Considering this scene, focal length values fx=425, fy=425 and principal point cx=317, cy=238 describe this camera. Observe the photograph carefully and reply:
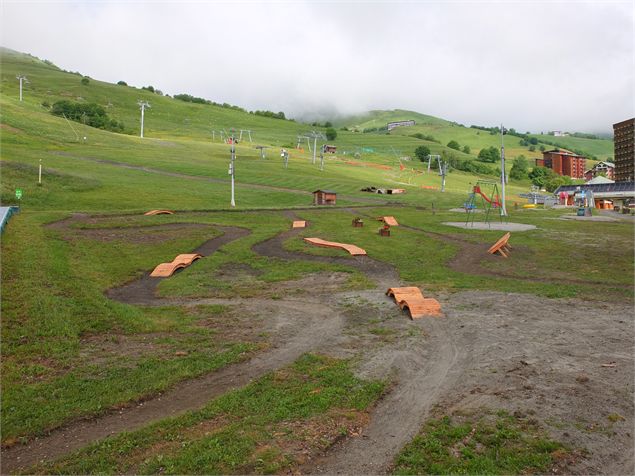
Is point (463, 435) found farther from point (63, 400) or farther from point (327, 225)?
point (327, 225)

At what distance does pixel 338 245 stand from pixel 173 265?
12.6 metres

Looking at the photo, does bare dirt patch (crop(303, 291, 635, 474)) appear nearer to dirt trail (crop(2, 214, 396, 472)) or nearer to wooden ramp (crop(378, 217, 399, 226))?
dirt trail (crop(2, 214, 396, 472))

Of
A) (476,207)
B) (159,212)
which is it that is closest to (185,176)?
(159,212)

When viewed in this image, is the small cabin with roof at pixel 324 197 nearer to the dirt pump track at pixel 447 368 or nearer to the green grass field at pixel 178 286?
the green grass field at pixel 178 286

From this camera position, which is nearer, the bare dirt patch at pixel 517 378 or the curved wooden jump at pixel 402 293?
the bare dirt patch at pixel 517 378

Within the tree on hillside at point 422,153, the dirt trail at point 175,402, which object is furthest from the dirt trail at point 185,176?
the tree on hillside at point 422,153

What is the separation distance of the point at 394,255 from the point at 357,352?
60.3 ft

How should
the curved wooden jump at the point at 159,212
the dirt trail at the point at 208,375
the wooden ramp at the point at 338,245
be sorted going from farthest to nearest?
1. the curved wooden jump at the point at 159,212
2. the wooden ramp at the point at 338,245
3. the dirt trail at the point at 208,375

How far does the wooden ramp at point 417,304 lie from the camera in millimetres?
18562

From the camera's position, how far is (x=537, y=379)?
12.3 metres

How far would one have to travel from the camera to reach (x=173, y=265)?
2742 cm

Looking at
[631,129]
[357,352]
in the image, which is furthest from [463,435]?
[631,129]

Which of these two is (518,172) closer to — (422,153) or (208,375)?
(422,153)

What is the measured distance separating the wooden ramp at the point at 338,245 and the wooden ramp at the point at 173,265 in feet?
31.0
